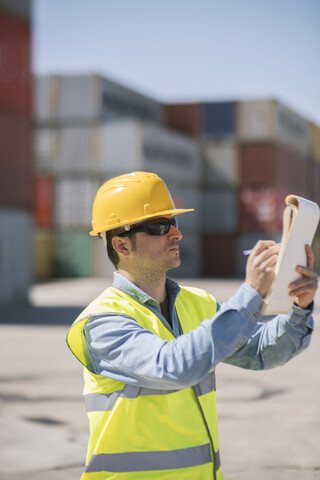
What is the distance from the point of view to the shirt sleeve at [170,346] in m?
1.92

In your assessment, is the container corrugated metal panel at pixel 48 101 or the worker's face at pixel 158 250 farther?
the container corrugated metal panel at pixel 48 101

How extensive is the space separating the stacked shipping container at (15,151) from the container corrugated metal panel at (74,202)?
1336 centimetres

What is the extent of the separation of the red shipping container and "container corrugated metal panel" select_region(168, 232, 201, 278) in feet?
23.3

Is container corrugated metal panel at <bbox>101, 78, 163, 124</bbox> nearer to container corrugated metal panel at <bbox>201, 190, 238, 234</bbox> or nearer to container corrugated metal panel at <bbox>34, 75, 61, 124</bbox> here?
container corrugated metal panel at <bbox>34, 75, 61, 124</bbox>

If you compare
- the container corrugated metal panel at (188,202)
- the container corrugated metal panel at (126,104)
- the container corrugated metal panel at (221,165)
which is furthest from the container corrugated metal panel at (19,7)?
the container corrugated metal panel at (221,165)

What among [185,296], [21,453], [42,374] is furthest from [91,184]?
[185,296]

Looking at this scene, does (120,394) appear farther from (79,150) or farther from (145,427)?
(79,150)

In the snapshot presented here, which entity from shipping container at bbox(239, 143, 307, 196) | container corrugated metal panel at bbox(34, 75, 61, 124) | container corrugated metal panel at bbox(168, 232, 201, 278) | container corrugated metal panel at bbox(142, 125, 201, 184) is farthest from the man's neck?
shipping container at bbox(239, 143, 307, 196)

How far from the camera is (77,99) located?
3591 cm

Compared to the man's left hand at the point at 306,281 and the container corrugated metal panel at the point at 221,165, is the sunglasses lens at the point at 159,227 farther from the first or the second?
the container corrugated metal panel at the point at 221,165

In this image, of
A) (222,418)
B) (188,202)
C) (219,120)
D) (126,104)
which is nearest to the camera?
(222,418)

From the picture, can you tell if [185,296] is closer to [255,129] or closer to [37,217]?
[37,217]

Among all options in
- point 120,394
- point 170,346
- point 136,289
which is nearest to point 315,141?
point 136,289

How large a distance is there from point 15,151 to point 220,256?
67.8ft
